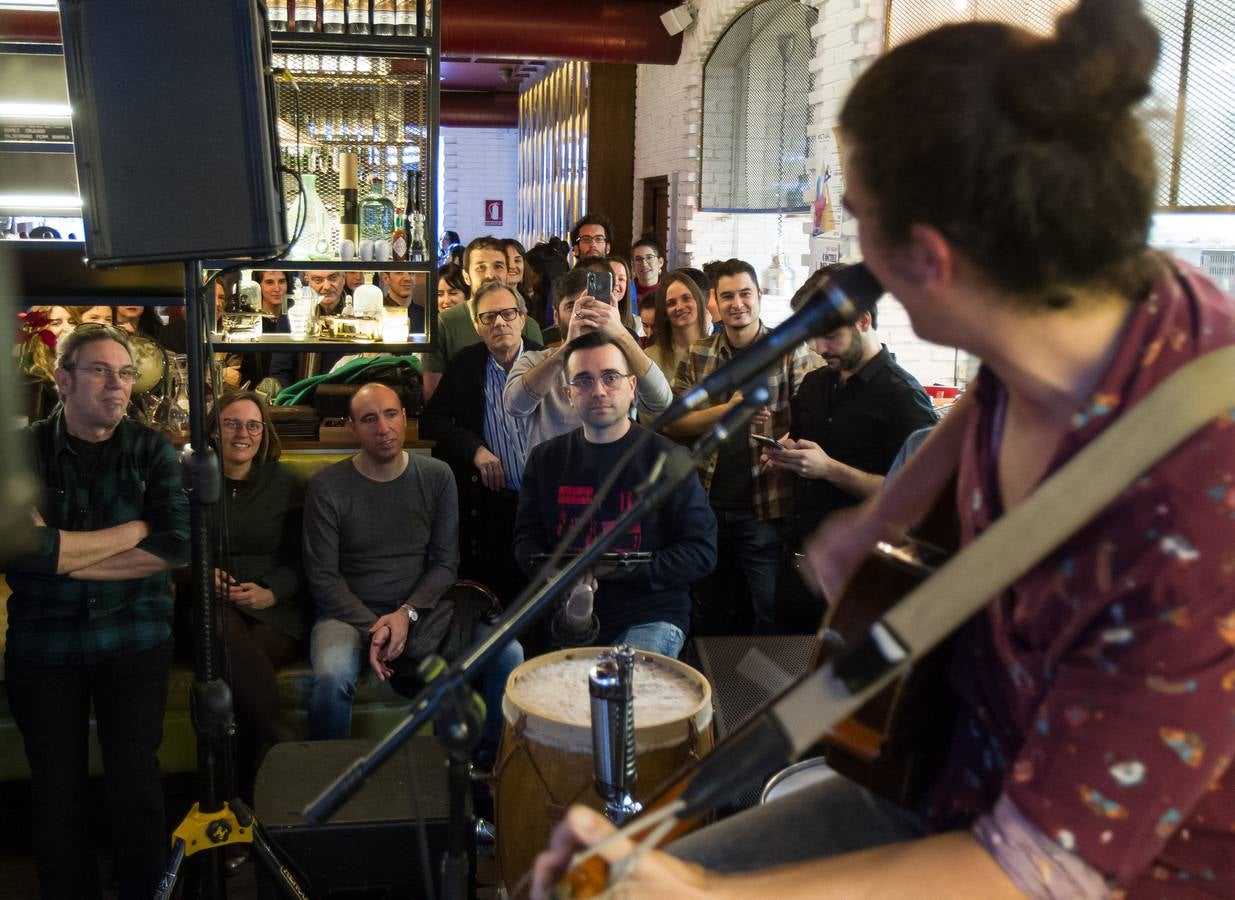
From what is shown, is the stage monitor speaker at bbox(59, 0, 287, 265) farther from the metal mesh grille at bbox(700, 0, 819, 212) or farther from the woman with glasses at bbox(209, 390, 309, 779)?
the metal mesh grille at bbox(700, 0, 819, 212)

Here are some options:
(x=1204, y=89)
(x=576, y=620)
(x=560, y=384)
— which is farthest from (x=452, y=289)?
(x=1204, y=89)

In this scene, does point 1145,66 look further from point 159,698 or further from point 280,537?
point 280,537

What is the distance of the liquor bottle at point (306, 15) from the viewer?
15.0 feet

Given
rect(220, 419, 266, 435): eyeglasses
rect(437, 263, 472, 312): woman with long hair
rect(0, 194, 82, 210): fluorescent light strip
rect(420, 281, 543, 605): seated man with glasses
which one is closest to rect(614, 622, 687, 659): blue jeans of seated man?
rect(420, 281, 543, 605): seated man with glasses

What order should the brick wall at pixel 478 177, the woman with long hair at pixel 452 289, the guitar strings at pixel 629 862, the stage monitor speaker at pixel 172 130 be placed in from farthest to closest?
the brick wall at pixel 478 177, the woman with long hair at pixel 452 289, the stage monitor speaker at pixel 172 130, the guitar strings at pixel 629 862

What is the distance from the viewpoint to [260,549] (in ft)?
11.6

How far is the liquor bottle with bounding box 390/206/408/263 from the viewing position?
4.75 m

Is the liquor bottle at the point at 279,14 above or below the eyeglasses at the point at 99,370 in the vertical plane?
above

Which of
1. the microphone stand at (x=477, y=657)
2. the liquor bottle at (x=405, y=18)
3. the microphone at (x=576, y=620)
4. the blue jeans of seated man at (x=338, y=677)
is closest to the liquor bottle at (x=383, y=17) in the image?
the liquor bottle at (x=405, y=18)

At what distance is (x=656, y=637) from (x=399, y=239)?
239 centimetres

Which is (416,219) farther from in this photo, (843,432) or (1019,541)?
(1019,541)

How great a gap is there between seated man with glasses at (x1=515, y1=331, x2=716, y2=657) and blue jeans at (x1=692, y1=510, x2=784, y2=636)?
55cm

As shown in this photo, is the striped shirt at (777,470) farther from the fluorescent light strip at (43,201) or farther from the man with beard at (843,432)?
the fluorescent light strip at (43,201)

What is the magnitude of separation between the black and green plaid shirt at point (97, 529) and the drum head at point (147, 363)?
1345mm
